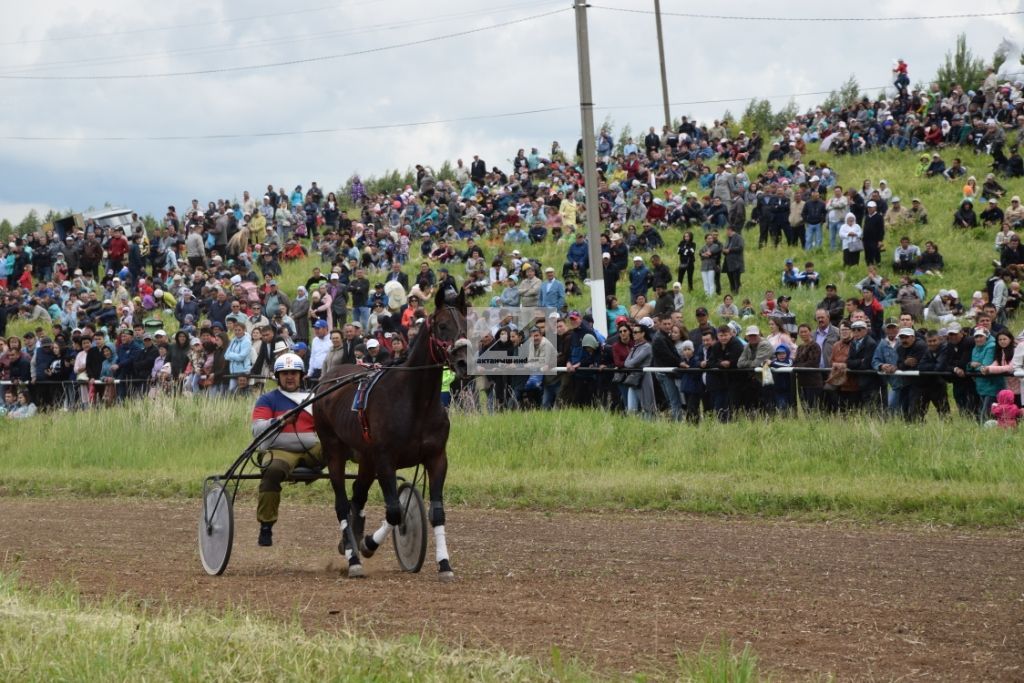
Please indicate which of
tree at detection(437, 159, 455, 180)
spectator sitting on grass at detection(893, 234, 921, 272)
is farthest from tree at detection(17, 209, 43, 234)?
spectator sitting on grass at detection(893, 234, 921, 272)

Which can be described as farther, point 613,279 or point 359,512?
point 613,279

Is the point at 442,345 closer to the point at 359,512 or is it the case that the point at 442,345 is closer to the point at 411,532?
the point at 411,532

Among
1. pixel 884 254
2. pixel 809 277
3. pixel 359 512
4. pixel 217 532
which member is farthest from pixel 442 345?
pixel 884 254

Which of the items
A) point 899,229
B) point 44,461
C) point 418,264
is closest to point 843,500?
point 44,461

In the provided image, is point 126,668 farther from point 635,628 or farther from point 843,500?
point 843,500

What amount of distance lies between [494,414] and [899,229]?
13.6m

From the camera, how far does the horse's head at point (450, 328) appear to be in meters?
9.04

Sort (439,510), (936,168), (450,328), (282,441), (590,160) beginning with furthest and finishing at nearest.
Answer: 1. (936,168)
2. (590,160)
3. (282,441)
4. (439,510)
5. (450,328)

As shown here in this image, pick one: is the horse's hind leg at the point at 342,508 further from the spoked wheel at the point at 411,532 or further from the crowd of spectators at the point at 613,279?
the crowd of spectators at the point at 613,279

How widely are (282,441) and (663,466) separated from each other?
564cm

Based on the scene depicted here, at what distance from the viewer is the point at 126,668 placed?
619cm

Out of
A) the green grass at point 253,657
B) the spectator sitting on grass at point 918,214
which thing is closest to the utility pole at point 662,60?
the spectator sitting on grass at point 918,214

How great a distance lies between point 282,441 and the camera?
11.1 m

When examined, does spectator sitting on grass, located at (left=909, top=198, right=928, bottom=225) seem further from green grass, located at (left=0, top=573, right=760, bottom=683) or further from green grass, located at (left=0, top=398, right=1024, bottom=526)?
green grass, located at (left=0, top=573, right=760, bottom=683)
